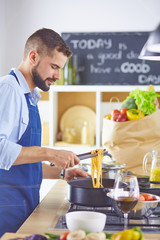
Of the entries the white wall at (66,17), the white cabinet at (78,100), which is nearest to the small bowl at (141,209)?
the white cabinet at (78,100)

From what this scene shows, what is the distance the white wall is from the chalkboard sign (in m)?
0.10

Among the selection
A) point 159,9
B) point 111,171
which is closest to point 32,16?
point 159,9

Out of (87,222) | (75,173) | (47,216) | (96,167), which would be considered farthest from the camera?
(75,173)

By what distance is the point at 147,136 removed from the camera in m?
2.83

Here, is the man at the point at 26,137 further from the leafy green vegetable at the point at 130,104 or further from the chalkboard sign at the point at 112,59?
the chalkboard sign at the point at 112,59

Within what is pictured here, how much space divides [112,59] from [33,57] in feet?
9.14

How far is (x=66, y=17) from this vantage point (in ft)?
15.9

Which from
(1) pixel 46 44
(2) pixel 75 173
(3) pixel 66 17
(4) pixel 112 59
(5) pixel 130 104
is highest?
(3) pixel 66 17

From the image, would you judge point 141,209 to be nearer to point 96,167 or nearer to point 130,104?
point 96,167

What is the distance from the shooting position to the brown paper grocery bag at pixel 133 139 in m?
2.81

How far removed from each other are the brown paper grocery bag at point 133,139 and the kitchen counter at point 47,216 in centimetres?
77

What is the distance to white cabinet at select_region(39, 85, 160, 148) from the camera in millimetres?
4574

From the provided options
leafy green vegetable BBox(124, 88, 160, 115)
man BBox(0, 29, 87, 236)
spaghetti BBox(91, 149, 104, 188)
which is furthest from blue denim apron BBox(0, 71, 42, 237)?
leafy green vegetable BBox(124, 88, 160, 115)

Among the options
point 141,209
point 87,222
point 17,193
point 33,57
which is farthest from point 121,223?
point 33,57
